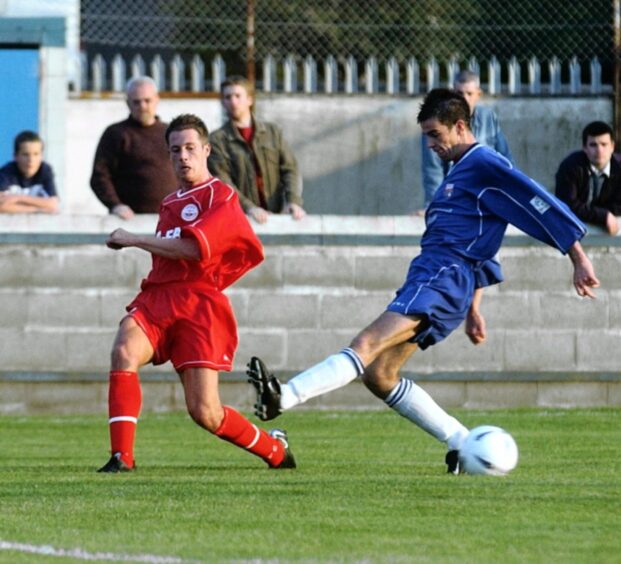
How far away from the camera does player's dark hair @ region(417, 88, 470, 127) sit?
7.95 meters

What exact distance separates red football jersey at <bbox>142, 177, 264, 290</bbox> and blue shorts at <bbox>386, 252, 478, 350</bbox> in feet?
2.78

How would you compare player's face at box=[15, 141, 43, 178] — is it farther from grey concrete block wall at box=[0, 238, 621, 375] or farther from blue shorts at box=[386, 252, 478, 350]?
blue shorts at box=[386, 252, 478, 350]

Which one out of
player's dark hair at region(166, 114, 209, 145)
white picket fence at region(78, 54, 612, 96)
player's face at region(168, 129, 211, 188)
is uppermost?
white picket fence at region(78, 54, 612, 96)

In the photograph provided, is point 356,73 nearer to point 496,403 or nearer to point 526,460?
point 496,403

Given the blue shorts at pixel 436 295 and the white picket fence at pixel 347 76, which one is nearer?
the blue shorts at pixel 436 295

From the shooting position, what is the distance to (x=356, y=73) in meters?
19.4

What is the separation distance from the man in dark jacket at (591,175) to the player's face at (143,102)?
313 cm

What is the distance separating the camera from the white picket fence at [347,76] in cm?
1853

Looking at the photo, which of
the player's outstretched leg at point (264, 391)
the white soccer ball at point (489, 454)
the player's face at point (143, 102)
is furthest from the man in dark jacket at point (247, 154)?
the player's outstretched leg at point (264, 391)

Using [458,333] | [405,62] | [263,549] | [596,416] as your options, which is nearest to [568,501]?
[263,549]

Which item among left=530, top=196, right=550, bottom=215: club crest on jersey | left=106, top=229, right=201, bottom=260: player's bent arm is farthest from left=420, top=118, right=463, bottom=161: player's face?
left=106, top=229, right=201, bottom=260: player's bent arm

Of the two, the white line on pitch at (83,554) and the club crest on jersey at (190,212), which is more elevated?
the club crest on jersey at (190,212)

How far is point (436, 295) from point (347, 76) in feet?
38.3

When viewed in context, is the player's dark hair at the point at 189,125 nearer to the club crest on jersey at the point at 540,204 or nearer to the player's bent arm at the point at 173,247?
the player's bent arm at the point at 173,247
